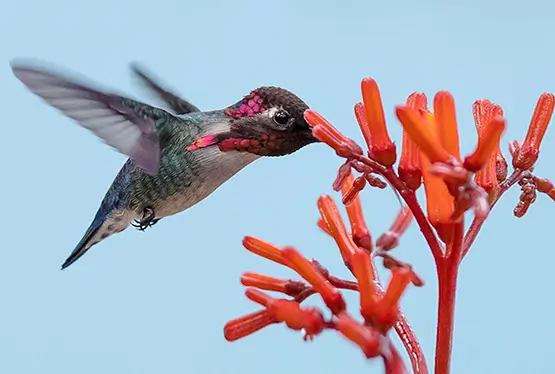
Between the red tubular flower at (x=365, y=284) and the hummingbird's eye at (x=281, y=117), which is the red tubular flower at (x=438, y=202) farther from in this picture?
the hummingbird's eye at (x=281, y=117)

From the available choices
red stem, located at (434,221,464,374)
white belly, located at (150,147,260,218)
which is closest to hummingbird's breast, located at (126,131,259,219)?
white belly, located at (150,147,260,218)

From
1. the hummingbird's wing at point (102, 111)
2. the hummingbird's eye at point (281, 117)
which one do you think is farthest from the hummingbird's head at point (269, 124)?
the hummingbird's wing at point (102, 111)

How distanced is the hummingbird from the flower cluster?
53 cm

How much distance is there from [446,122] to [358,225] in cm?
25

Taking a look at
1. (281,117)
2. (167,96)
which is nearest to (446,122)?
(281,117)

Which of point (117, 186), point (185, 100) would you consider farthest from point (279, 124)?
point (185, 100)

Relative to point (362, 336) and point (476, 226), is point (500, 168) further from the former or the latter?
point (362, 336)

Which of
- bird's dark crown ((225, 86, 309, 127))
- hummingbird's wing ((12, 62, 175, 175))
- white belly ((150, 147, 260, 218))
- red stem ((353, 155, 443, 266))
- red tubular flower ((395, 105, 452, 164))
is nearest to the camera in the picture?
red tubular flower ((395, 105, 452, 164))

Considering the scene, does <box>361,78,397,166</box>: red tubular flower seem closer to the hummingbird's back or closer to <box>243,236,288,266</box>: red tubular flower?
<box>243,236,288,266</box>: red tubular flower

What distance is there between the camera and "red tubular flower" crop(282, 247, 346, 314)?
91 centimetres

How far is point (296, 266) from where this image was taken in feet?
3.02

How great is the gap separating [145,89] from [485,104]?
1307 millimetres

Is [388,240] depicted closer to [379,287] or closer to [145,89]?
[379,287]

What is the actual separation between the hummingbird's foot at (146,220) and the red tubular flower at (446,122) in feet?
3.32
